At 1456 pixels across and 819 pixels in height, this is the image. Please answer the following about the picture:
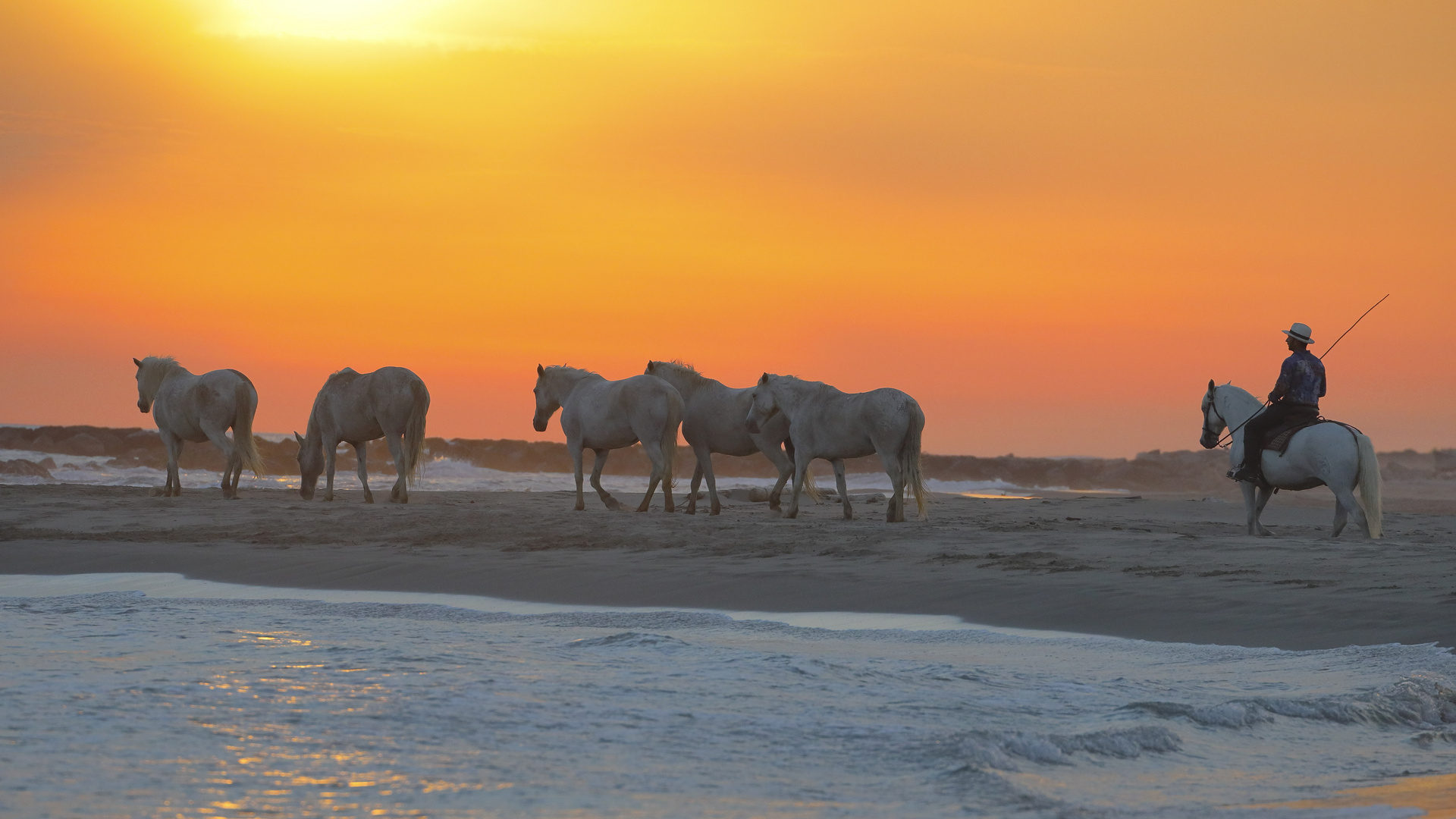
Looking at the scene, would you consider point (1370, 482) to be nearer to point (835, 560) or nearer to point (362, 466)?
Result: point (835, 560)

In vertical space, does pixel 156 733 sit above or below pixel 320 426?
below

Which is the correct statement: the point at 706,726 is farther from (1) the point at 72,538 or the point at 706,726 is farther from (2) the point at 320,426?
(2) the point at 320,426

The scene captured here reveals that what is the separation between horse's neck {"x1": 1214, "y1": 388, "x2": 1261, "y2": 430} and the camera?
13.0 metres

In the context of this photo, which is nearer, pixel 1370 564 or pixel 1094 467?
pixel 1370 564

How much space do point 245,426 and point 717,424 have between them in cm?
676

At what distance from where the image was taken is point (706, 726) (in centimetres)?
420

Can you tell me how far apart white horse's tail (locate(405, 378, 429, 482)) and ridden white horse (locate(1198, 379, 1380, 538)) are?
33.5ft

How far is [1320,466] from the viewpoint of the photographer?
11.9 m

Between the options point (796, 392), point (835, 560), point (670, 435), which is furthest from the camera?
point (670, 435)

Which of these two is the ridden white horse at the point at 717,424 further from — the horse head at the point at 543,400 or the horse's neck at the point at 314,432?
the horse's neck at the point at 314,432

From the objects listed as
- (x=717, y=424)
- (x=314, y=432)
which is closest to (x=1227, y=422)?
(x=717, y=424)

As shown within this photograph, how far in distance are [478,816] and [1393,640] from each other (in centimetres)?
520

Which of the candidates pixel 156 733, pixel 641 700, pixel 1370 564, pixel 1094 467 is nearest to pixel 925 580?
pixel 1370 564

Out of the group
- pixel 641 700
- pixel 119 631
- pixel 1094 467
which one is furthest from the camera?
pixel 1094 467
